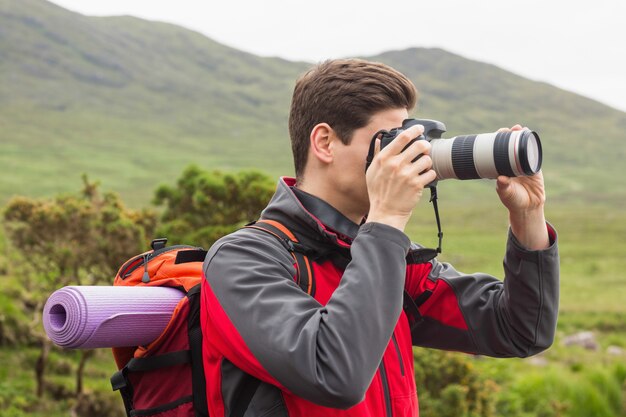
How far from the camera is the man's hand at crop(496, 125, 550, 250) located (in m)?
2.69

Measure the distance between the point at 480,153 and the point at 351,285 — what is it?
0.65 metres

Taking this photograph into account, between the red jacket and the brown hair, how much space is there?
A: 0.23 metres

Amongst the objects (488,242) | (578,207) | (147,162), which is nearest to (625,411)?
(488,242)

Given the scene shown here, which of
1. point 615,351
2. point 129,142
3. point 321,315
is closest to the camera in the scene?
point 321,315

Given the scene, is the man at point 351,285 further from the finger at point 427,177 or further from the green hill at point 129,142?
the green hill at point 129,142

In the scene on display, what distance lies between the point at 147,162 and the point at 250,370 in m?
144

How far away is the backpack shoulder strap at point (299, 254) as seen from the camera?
238 centimetres

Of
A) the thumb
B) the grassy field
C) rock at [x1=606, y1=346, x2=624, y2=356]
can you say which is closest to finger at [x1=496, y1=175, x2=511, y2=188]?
the thumb

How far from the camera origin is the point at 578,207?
125562mm

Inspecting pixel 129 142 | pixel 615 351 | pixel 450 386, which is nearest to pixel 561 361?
pixel 615 351

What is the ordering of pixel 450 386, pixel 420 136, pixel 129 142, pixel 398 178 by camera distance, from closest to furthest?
pixel 398 178
pixel 420 136
pixel 450 386
pixel 129 142

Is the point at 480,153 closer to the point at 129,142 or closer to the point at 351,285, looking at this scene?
the point at 351,285

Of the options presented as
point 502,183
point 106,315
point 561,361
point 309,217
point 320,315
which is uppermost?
point 502,183

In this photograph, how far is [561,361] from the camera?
69.0ft
